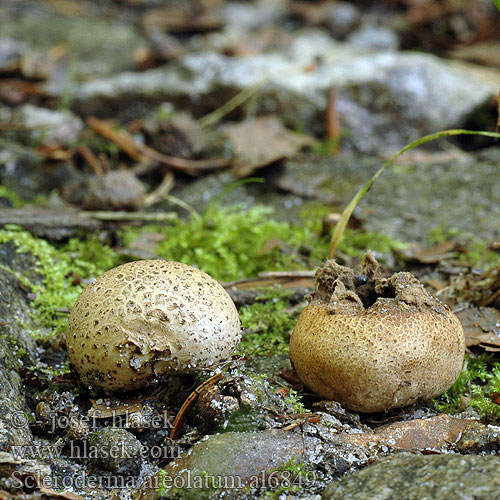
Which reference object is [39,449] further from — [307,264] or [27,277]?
[307,264]

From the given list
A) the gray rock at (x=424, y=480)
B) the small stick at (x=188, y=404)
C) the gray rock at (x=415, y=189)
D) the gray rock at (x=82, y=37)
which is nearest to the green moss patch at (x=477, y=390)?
the gray rock at (x=424, y=480)

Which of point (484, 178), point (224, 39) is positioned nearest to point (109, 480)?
point (484, 178)

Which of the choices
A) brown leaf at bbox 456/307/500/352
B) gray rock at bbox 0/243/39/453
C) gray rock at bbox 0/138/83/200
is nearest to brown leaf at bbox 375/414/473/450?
brown leaf at bbox 456/307/500/352

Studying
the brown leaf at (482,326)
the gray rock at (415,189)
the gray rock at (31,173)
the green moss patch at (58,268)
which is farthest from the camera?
the gray rock at (31,173)

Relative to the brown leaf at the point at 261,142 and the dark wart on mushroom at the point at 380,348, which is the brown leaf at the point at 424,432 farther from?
the brown leaf at the point at 261,142

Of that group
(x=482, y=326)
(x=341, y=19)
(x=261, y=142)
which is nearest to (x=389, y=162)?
(x=482, y=326)

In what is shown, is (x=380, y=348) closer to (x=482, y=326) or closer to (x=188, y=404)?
(x=188, y=404)
